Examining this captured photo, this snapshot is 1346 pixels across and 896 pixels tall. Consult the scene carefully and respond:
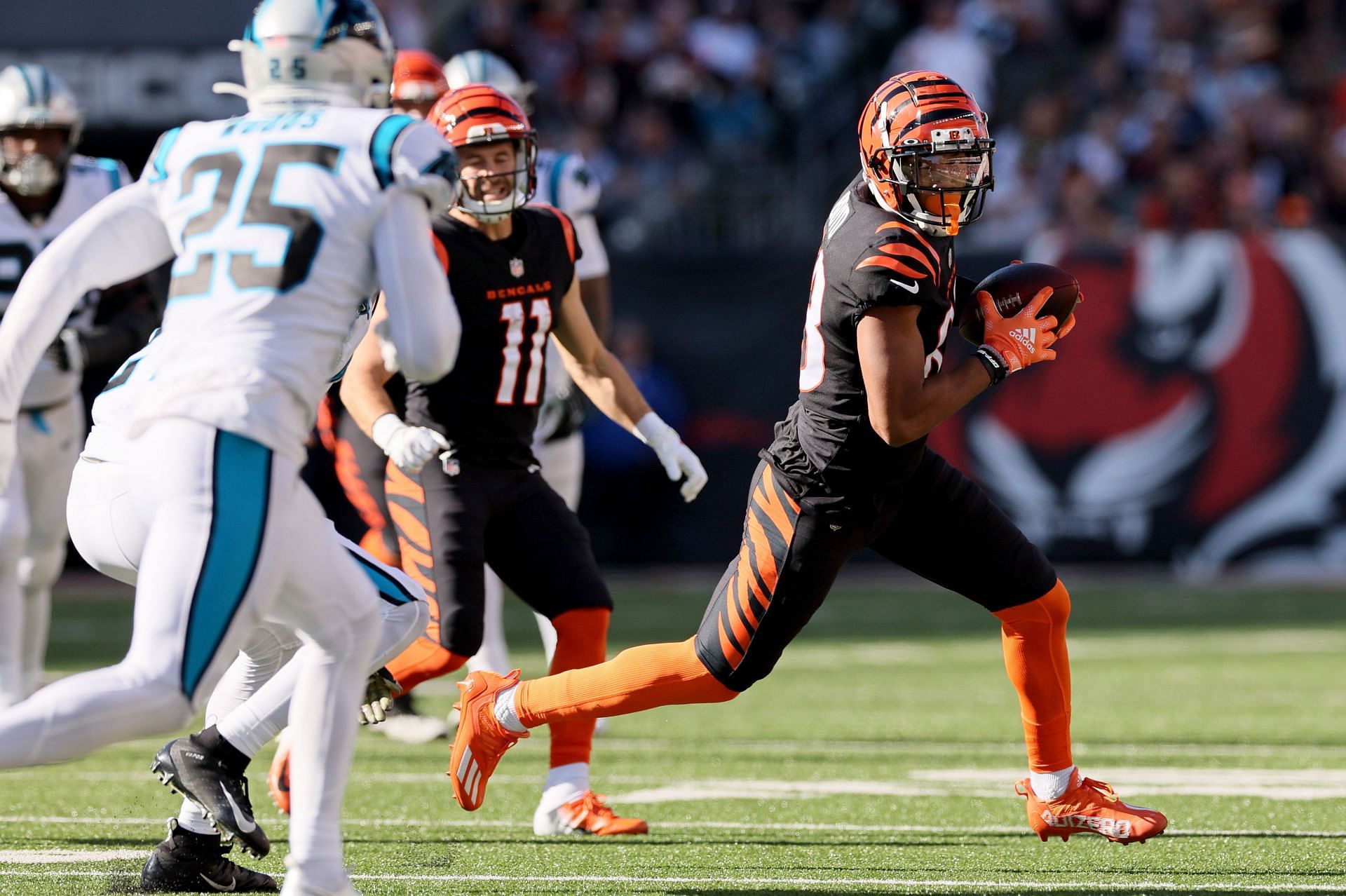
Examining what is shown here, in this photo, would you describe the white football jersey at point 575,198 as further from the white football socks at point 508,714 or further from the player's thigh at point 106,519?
the player's thigh at point 106,519

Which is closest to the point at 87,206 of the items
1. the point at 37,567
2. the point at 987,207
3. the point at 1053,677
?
the point at 37,567

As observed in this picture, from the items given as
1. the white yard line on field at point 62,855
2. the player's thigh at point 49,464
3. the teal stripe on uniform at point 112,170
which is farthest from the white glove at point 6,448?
the teal stripe on uniform at point 112,170

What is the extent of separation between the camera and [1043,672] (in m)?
4.30

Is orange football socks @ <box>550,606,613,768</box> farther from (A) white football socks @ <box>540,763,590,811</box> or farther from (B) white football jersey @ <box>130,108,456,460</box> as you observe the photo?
(B) white football jersey @ <box>130,108,456,460</box>

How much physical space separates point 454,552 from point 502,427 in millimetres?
358

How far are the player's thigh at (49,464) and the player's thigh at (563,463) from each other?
5.29 ft

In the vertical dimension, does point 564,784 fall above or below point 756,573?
below

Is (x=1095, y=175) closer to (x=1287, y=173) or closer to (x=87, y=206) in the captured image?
(x=1287, y=173)

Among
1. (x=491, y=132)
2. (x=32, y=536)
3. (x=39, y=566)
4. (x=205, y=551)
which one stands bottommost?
(x=39, y=566)

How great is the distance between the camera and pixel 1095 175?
524 inches

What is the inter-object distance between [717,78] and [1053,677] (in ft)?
33.6

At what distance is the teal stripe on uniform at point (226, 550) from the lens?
3053 millimetres

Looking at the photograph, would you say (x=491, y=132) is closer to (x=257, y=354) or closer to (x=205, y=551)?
(x=257, y=354)

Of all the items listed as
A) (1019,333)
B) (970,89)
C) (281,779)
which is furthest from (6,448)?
(970,89)
